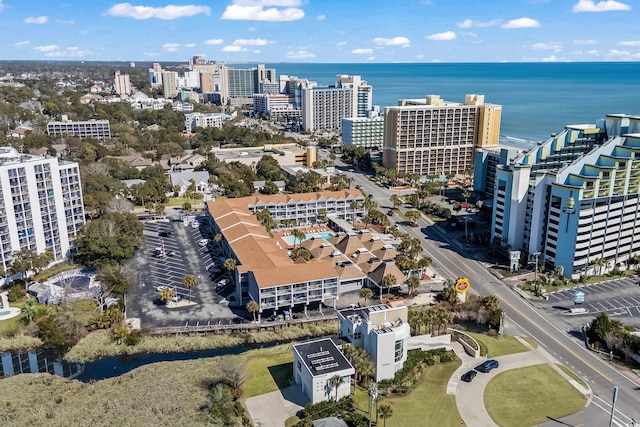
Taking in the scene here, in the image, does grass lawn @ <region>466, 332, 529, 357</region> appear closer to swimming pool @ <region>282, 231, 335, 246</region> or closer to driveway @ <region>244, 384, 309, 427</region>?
driveway @ <region>244, 384, 309, 427</region>

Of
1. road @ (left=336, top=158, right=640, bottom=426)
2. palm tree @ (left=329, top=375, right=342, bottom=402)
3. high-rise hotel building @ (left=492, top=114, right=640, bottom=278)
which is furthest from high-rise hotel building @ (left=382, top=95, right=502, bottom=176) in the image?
palm tree @ (left=329, top=375, right=342, bottom=402)

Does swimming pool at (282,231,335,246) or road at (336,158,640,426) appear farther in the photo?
swimming pool at (282,231,335,246)

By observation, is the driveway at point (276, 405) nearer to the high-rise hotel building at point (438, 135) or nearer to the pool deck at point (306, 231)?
the pool deck at point (306, 231)

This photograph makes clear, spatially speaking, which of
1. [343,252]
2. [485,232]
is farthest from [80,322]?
[485,232]

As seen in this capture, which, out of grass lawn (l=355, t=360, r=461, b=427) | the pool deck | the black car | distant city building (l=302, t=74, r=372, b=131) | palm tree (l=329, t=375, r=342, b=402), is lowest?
grass lawn (l=355, t=360, r=461, b=427)

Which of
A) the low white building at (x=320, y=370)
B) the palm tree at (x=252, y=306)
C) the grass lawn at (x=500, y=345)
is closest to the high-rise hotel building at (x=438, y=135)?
the grass lawn at (x=500, y=345)

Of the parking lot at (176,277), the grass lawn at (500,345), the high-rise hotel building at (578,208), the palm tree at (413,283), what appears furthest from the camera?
the high-rise hotel building at (578,208)
